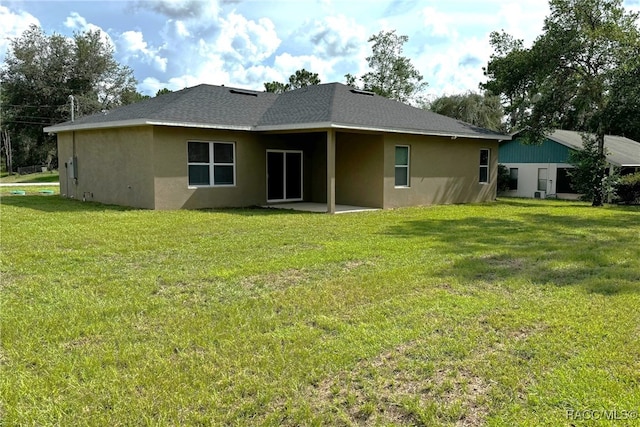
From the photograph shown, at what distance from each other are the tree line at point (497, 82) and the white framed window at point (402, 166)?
663cm

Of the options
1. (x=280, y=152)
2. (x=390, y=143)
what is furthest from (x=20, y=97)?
(x=390, y=143)

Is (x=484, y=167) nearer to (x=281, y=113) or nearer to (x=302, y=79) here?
(x=281, y=113)

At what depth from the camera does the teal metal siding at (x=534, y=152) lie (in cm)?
2491

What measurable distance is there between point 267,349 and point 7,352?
6.42ft

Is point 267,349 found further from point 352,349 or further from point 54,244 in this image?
point 54,244

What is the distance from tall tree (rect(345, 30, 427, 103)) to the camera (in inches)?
1613

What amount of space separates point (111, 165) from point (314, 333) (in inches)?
502

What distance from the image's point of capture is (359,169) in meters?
16.2

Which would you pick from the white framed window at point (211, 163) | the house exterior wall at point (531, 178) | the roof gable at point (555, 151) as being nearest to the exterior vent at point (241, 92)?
the white framed window at point (211, 163)

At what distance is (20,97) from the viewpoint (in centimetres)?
4084

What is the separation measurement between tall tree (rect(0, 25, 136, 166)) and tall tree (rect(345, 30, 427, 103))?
22527mm

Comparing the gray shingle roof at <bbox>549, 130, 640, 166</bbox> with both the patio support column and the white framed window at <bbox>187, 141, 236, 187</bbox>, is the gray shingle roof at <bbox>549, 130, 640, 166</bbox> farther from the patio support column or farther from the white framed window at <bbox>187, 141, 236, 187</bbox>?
the white framed window at <bbox>187, 141, 236, 187</bbox>

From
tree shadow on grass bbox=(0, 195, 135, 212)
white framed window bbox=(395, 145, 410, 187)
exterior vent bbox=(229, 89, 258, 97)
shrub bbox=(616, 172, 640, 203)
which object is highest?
exterior vent bbox=(229, 89, 258, 97)

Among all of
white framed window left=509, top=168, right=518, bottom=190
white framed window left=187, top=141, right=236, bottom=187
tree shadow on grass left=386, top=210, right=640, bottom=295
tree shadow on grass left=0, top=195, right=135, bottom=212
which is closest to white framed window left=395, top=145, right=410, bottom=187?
tree shadow on grass left=386, top=210, right=640, bottom=295
